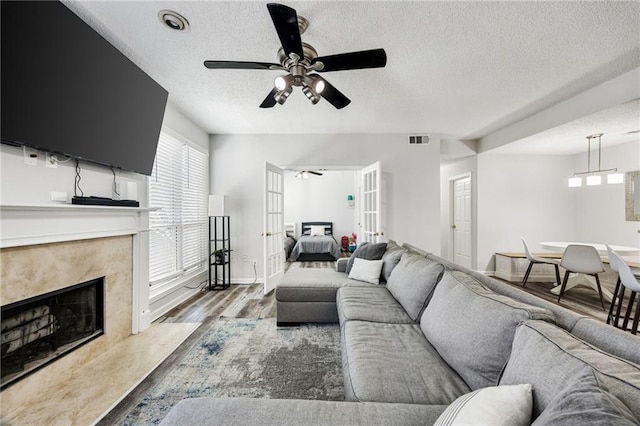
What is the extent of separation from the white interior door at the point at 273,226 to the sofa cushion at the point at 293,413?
2.79 m

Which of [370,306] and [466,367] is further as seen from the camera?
[370,306]

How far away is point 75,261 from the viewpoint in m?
2.00

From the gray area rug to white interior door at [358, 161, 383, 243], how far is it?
177cm

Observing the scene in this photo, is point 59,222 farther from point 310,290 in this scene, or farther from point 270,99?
point 310,290

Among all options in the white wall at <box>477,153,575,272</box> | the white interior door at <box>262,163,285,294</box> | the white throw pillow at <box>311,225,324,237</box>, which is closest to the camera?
the white interior door at <box>262,163,285,294</box>

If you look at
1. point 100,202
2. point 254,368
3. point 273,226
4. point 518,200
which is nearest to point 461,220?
point 518,200

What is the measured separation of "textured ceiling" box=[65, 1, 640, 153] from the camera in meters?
1.71

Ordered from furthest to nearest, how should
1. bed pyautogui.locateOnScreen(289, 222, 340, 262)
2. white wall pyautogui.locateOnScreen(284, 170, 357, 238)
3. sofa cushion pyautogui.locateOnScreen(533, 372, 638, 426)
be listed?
white wall pyautogui.locateOnScreen(284, 170, 357, 238), bed pyautogui.locateOnScreen(289, 222, 340, 262), sofa cushion pyautogui.locateOnScreen(533, 372, 638, 426)

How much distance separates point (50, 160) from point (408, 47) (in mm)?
2809

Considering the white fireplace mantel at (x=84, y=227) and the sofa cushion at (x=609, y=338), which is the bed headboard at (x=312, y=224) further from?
the sofa cushion at (x=609, y=338)

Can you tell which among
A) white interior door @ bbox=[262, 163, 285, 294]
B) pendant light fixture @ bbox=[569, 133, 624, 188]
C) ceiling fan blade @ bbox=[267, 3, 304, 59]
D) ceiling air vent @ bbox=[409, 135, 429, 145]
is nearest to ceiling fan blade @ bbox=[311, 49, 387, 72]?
ceiling fan blade @ bbox=[267, 3, 304, 59]

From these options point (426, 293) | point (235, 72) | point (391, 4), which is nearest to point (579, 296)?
point (426, 293)

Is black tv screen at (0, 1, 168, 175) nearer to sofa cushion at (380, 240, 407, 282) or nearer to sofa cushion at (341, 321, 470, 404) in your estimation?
sofa cushion at (341, 321, 470, 404)

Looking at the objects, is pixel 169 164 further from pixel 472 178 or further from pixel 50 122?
pixel 472 178
